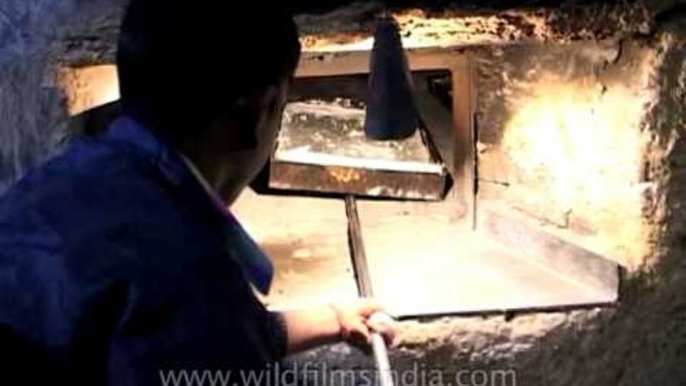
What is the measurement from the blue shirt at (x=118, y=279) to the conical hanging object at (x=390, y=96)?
1.29 ft

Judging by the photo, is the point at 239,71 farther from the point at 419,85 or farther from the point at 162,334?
the point at 419,85

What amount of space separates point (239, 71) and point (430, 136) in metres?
1.21

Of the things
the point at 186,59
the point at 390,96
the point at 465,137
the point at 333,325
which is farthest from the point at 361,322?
the point at 465,137

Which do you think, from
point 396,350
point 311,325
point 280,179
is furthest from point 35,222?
A: point 280,179

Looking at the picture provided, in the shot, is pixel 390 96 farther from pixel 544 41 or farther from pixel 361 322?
pixel 544 41

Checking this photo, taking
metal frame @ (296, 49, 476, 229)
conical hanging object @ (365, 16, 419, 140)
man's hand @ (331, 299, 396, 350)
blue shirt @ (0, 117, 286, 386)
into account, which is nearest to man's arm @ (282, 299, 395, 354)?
man's hand @ (331, 299, 396, 350)

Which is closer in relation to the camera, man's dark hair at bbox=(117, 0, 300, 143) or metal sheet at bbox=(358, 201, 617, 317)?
man's dark hair at bbox=(117, 0, 300, 143)

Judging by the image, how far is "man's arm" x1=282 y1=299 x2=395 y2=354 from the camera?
3.63 feet

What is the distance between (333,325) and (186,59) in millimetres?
434

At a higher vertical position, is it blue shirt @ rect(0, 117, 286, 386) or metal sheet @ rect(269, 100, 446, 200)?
blue shirt @ rect(0, 117, 286, 386)

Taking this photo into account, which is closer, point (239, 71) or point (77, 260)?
point (77, 260)

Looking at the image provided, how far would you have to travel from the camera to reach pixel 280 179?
Result: 1920 millimetres

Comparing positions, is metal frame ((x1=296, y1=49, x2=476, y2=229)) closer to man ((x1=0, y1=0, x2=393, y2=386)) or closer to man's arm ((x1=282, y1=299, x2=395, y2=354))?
man's arm ((x1=282, y1=299, x2=395, y2=354))

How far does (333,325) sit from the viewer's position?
1134 millimetres
